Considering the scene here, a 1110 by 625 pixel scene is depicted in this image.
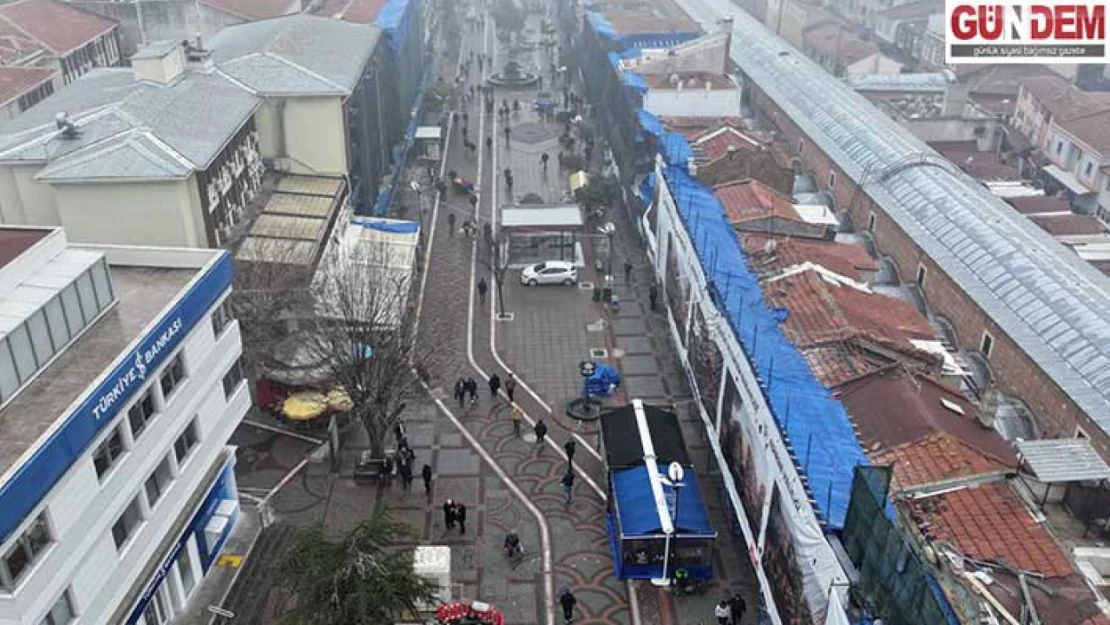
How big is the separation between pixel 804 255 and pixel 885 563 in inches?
664

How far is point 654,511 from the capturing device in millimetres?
24312

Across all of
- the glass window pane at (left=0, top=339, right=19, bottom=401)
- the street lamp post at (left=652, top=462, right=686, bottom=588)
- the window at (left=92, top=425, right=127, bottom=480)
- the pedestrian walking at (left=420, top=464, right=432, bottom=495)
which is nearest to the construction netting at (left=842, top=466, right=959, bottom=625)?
the street lamp post at (left=652, top=462, right=686, bottom=588)

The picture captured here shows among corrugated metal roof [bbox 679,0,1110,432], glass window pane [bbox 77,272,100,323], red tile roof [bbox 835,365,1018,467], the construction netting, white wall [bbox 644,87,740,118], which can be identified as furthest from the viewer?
white wall [bbox 644,87,740,118]

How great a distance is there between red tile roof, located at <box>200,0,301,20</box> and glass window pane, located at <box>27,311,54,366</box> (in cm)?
4838

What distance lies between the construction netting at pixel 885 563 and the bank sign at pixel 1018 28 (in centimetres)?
2493

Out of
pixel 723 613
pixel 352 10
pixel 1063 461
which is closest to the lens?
pixel 1063 461

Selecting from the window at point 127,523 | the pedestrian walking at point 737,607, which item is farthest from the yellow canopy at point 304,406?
the pedestrian walking at point 737,607

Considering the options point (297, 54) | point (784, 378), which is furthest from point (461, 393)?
point (297, 54)

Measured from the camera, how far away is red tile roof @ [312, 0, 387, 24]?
63.9m

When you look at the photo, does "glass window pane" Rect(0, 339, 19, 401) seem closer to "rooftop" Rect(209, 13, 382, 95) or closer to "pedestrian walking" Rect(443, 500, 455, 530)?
"pedestrian walking" Rect(443, 500, 455, 530)

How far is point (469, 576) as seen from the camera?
25594 mm

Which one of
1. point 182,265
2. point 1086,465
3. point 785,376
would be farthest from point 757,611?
point 182,265

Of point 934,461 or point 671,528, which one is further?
point 671,528

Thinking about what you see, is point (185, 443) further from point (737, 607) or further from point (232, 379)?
point (737, 607)
